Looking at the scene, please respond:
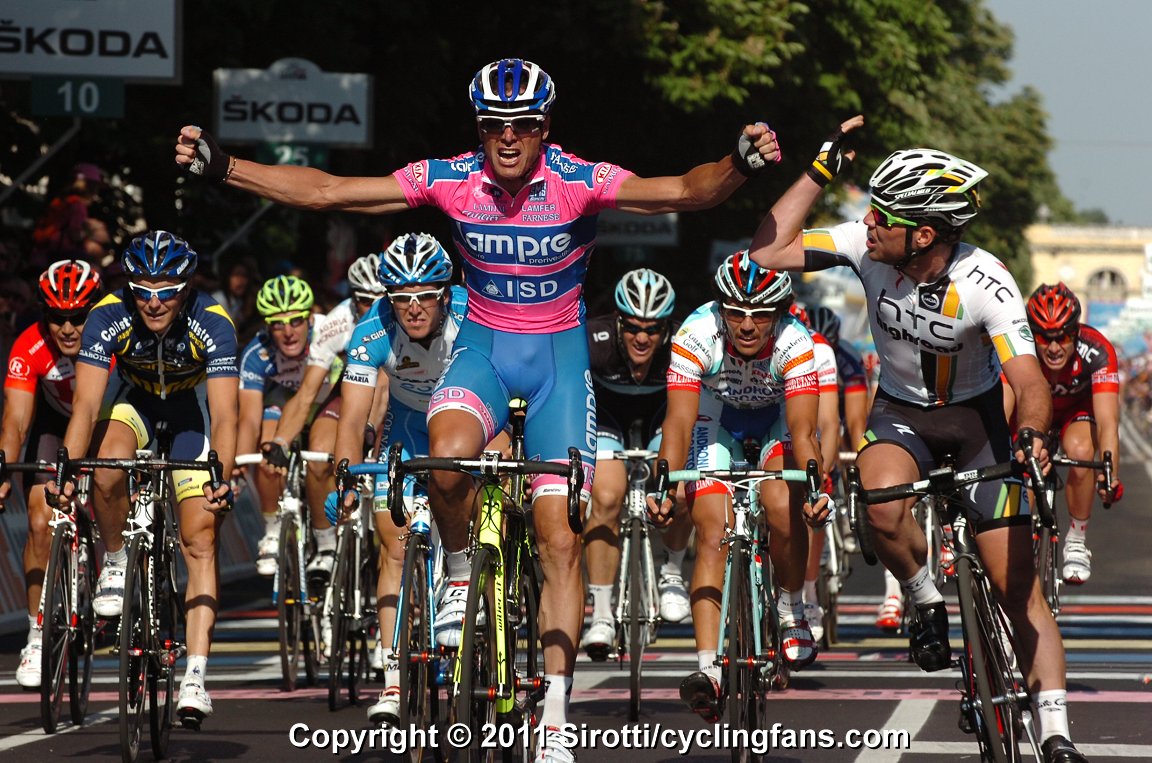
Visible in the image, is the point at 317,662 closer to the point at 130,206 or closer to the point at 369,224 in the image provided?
the point at 130,206

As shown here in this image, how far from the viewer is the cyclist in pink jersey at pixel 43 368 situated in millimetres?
10609

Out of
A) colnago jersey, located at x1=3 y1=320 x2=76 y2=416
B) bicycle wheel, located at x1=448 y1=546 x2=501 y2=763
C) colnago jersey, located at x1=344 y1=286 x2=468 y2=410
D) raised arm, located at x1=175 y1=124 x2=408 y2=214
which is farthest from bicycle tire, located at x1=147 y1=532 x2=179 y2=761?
colnago jersey, located at x1=3 y1=320 x2=76 y2=416

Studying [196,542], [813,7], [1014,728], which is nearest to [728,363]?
[196,542]

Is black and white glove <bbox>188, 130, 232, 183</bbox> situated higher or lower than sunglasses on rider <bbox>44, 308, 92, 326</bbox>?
higher

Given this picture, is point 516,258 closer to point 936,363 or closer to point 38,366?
point 936,363

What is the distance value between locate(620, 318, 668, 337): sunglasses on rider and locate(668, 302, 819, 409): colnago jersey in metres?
1.34

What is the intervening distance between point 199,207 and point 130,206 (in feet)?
2.48

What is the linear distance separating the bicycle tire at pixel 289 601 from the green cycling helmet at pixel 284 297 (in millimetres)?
1553

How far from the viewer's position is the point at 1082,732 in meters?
9.38

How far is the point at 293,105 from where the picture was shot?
66.3ft

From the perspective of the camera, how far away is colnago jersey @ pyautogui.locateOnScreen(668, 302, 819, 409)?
959cm

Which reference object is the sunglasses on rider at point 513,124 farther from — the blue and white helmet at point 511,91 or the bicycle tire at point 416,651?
the bicycle tire at point 416,651

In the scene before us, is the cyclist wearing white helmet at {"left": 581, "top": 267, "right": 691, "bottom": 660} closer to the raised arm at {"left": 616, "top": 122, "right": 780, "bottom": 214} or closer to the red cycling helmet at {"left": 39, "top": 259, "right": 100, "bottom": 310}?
the red cycling helmet at {"left": 39, "top": 259, "right": 100, "bottom": 310}

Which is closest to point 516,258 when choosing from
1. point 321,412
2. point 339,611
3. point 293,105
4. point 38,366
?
point 339,611
